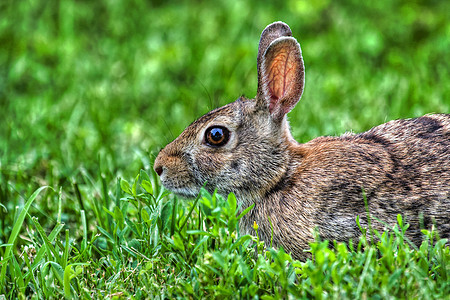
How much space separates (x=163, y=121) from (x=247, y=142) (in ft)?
6.87

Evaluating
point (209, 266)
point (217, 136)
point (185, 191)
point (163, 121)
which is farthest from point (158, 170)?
point (163, 121)

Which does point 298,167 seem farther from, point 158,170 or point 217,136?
point 158,170

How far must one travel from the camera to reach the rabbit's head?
3846mm

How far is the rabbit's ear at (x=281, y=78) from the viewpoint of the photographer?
12.7ft

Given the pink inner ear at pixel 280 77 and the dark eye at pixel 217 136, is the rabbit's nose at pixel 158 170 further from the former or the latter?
the pink inner ear at pixel 280 77

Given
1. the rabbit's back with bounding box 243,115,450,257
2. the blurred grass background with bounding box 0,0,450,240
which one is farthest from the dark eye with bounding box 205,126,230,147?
the blurred grass background with bounding box 0,0,450,240

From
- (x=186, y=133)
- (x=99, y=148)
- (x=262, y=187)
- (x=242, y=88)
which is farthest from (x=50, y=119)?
(x=262, y=187)

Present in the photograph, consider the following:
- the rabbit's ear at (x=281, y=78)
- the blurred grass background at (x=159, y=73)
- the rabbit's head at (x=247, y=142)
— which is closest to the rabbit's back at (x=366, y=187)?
the rabbit's head at (x=247, y=142)

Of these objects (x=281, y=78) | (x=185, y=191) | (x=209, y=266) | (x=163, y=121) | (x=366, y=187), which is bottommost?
(x=209, y=266)

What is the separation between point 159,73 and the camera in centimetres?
701

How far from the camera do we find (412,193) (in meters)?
3.46

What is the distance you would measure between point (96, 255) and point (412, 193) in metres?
1.77

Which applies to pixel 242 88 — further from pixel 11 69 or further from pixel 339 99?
pixel 11 69

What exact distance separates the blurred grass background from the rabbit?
0.80 meters
